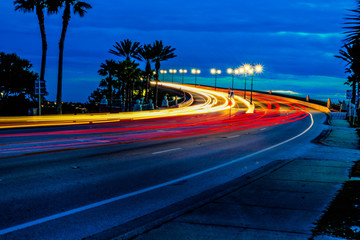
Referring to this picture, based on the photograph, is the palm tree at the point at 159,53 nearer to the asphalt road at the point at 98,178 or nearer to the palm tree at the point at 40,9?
the palm tree at the point at 40,9

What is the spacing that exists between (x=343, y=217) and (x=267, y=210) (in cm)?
126

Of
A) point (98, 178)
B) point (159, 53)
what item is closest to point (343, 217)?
point (98, 178)

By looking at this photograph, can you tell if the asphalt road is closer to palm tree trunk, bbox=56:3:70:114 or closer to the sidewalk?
the sidewalk

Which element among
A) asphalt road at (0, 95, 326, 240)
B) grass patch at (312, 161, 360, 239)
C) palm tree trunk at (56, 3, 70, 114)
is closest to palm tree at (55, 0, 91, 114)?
palm tree trunk at (56, 3, 70, 114)

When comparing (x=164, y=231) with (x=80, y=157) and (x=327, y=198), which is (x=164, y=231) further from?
(x=80, y=157)

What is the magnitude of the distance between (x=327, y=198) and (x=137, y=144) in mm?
10959

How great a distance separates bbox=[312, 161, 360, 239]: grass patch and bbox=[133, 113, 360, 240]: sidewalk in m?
0.16

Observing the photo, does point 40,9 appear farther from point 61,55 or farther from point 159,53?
point 159,53

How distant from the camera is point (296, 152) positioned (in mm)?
16328

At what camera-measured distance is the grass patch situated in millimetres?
5582

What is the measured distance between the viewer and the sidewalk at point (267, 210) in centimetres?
549

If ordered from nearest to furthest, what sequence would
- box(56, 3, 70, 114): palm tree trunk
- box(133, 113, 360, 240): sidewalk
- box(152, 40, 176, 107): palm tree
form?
box(133, 113, 360, 240): sidewalk
box(56, 3, 70, 114): palm tree trunk
box(152, 40, 176, 107): palm tree

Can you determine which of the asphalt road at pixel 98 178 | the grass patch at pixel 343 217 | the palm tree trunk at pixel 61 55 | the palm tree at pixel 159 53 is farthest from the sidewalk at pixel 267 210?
the palm tree at pixel 159 53

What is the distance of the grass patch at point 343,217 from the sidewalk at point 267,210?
6.2 inches
